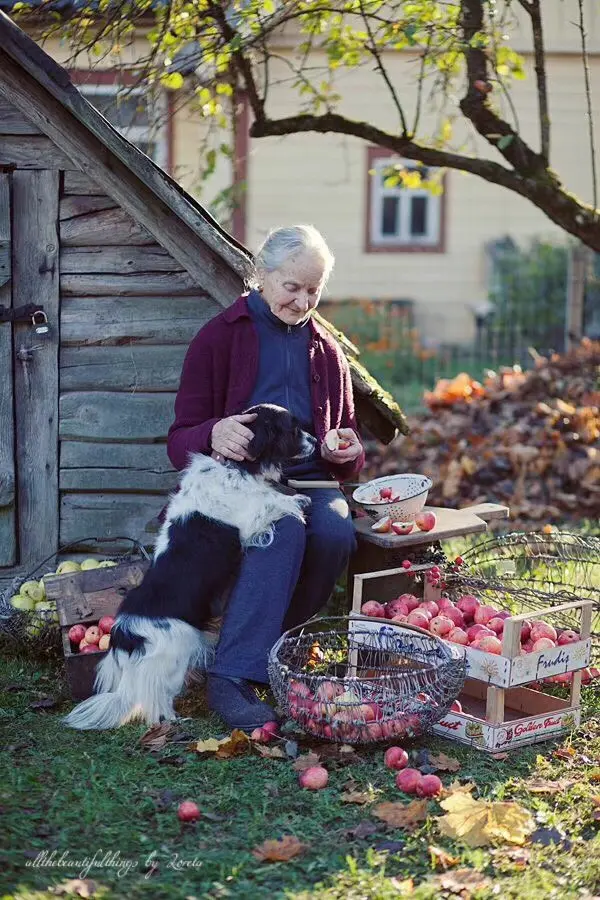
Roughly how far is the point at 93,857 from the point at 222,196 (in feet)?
18.4

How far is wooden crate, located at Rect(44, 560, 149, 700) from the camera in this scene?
4.40m

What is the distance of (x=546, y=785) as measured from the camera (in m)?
3.48

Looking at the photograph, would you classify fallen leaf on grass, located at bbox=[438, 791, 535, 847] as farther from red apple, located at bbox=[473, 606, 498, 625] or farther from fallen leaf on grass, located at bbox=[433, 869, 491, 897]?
red apple, located at bbox=[473, 606, 498, 625]

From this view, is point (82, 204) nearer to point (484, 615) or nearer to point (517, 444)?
point (484, 615)

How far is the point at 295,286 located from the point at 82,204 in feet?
4.44

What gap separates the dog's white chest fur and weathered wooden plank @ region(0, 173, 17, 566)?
128 centimetres

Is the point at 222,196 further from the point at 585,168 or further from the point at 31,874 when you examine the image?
the point at 585,168

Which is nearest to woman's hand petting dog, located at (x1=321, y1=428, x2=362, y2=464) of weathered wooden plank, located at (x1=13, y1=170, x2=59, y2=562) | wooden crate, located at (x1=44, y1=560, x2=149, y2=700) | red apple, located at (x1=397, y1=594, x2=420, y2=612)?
red apple, located at (x1=397, y1=594, x2=420, y2=612)

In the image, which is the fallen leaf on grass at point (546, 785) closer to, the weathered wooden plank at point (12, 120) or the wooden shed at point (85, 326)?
the wooden shed at point (85, 326)

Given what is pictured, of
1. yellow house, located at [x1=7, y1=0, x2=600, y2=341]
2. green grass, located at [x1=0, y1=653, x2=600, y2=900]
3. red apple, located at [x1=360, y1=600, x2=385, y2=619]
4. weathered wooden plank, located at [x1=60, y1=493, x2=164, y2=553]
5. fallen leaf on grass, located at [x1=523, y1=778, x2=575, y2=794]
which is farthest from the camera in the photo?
yellow house, located at [x1=7, y1=0, x2=600, y2=341]

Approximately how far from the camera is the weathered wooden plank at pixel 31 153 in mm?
4988

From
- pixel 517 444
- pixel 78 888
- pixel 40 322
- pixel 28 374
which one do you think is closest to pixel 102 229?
pixel 40 322

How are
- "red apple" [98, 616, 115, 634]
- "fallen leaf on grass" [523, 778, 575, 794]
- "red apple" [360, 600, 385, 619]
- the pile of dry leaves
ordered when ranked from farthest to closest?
the pile of dry leaves → "red apple" [98, 616, 115, 634] → "red apple" [360, 600, 385, 619] → "fallen leaf on grass" [523, 778, 575, 794]

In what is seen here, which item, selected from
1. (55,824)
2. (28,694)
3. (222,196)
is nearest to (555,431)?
(222,196)
